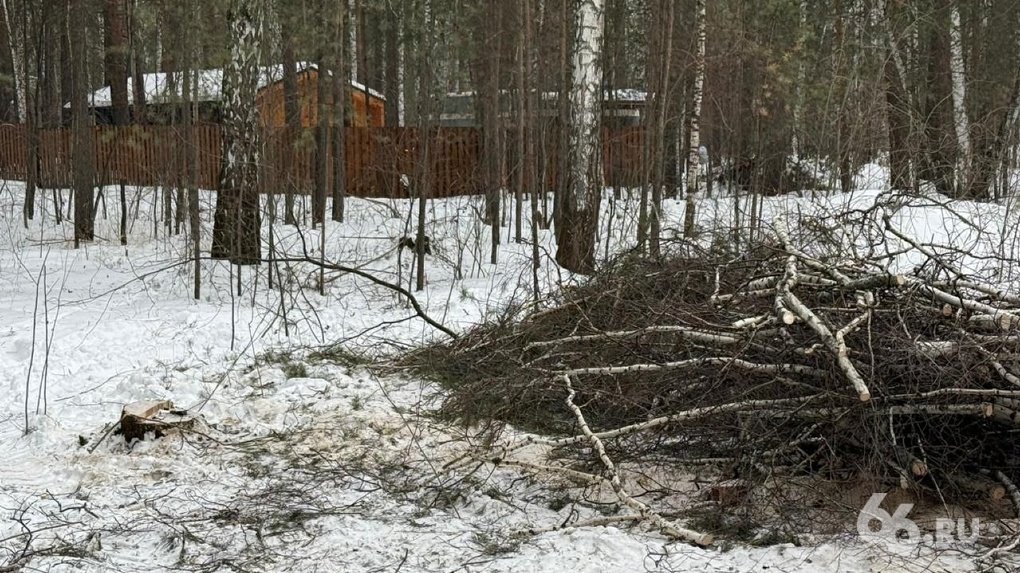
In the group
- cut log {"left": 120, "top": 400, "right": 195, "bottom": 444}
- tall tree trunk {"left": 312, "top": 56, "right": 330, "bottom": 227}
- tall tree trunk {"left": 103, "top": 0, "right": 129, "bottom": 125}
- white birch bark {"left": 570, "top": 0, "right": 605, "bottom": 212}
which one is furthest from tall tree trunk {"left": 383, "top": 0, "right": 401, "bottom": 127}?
cut log {"left": 120, "top": 400, "right": 195, "bottom": 444}

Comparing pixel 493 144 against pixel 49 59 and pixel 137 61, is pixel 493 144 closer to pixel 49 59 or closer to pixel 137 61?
pixel 137 61

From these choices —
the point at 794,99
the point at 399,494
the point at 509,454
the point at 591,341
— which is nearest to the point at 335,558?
the point at 399,494

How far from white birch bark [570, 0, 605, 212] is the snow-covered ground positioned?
7.69ft

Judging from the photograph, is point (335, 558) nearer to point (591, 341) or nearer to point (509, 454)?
point (509, 454)

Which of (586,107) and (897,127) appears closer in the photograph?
(897,127)

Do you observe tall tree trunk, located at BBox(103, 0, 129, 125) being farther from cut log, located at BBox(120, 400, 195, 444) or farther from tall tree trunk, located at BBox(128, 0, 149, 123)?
cut log, located at BBox(120, 400, 195, 444)

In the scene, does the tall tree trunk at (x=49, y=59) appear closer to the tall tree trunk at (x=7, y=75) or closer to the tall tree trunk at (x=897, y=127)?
the tall tree trunk at (x=7, y=75)

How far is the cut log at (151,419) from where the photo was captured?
5258 millimetres

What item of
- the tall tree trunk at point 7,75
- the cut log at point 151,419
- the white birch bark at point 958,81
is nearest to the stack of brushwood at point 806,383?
the cut log at point 151,419

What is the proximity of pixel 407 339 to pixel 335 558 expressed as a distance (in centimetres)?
390

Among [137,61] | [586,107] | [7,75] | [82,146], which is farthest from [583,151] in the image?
[7,75]

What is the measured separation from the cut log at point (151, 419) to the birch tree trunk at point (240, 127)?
16.0 ft

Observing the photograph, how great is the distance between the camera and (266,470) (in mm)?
4926

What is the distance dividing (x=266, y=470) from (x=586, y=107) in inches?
270
